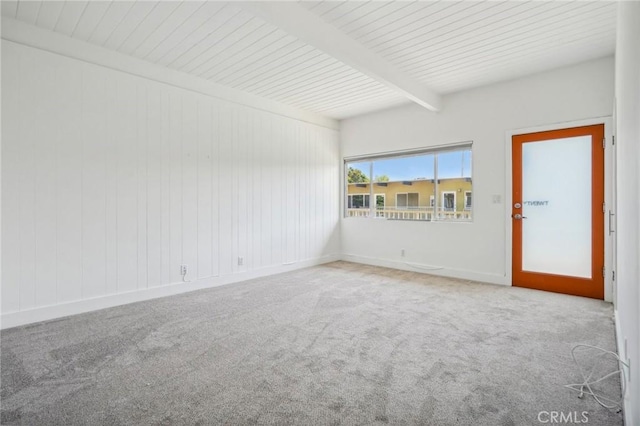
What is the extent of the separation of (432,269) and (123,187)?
4565 millimetres

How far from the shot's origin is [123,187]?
147 inches

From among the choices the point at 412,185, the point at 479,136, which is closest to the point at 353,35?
the point at 479,136

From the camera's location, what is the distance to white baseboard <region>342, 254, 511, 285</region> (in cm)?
465

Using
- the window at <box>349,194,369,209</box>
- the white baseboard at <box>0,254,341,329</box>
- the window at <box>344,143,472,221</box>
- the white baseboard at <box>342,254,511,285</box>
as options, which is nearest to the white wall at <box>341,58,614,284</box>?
the white baseboard at <box>342,254,511,285</box>

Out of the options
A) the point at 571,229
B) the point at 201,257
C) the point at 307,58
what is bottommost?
the point at 201,257

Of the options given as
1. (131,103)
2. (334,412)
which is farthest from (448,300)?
(131,103)

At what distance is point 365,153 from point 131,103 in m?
3.93

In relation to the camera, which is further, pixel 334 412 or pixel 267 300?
pixel 267 300

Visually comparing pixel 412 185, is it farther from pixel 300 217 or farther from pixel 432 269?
pixel 300 217

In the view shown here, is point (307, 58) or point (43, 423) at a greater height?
point (307, 58)

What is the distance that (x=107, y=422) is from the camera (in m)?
1.71

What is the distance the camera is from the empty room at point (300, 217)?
1991 mm

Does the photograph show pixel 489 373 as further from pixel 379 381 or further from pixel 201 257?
pixel 201 257

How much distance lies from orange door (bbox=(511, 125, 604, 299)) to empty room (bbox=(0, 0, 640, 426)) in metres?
0.02
